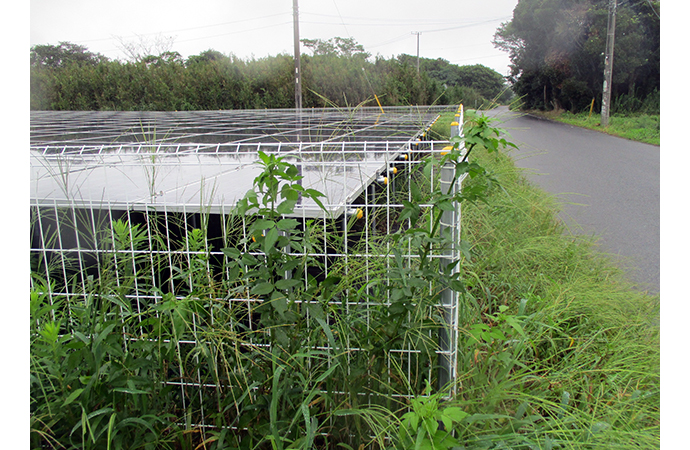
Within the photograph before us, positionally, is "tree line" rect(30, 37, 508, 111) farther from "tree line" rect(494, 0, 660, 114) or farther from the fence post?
the fence post

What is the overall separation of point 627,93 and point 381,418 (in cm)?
2849

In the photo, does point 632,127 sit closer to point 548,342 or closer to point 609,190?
point 609,190

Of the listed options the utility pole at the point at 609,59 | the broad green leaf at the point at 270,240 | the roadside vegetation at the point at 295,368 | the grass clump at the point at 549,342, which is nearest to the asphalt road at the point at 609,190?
the grass clump at the point at 549,342

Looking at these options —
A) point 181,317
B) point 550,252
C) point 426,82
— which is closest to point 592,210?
point 550,252

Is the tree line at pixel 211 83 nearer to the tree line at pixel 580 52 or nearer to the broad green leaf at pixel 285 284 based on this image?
the tree line at pixel 580 52

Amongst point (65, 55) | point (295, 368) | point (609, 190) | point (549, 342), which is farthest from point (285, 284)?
point (65, 55)

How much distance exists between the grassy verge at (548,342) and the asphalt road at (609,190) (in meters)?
0.54

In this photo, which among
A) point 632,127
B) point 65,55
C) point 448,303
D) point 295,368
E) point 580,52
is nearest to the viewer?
point 295,368

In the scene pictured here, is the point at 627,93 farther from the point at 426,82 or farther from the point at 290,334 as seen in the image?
the point at 290,334

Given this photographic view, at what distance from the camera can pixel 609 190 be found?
648 centimetres

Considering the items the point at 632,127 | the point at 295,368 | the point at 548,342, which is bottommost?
the point at 548,342

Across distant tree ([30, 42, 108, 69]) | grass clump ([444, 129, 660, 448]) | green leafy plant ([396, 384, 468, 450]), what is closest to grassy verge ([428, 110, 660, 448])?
grass clump ([444, 129, 660, 448])

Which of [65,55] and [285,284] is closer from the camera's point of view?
[285,284]

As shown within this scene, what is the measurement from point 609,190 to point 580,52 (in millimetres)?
22960
